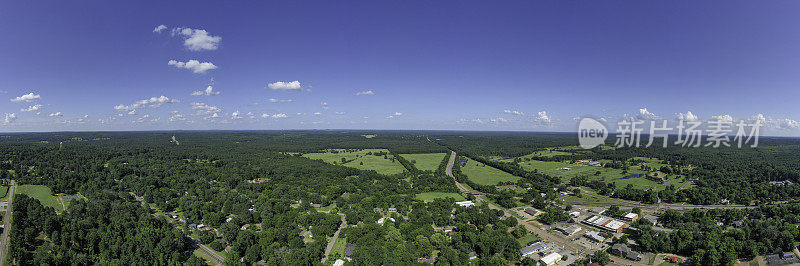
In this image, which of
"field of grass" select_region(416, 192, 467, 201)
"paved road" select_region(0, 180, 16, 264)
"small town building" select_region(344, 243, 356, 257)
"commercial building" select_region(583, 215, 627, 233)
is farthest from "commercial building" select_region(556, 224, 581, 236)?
"paved road" select_region(0, 180, 16, 264)

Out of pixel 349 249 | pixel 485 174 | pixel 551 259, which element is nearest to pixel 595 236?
pixel 551 259

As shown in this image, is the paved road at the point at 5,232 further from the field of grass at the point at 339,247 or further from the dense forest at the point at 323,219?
the field of grass at the point at 339,247

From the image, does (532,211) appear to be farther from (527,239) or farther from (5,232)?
(5,232)

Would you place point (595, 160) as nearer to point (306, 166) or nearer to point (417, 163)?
point (417, 163)

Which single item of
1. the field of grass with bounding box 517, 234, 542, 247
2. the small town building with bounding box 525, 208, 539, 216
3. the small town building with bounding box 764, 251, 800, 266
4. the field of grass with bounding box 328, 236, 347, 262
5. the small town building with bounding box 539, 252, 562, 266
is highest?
the small town building with bounding box 764, 251, 800, 266

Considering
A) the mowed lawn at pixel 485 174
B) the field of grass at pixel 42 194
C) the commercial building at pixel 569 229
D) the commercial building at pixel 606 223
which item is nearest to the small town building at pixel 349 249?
the commercial building at pixel 569 229

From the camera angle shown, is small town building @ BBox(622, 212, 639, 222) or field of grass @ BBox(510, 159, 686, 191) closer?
small town building @ BBox(622, 212, 639, 222)

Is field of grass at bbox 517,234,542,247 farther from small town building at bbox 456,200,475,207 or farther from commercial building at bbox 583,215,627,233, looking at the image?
small town building at bbox 456,200,475,207
